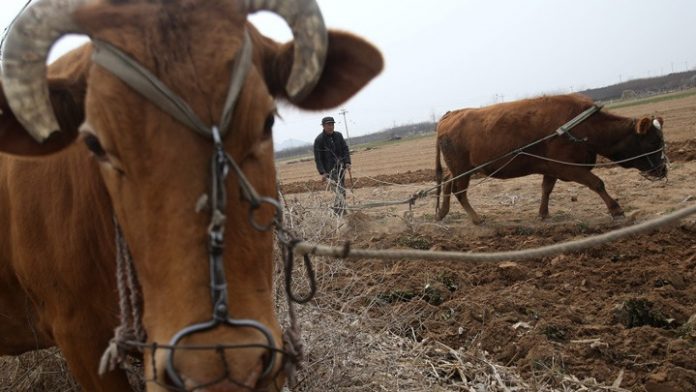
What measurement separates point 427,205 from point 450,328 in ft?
28.2

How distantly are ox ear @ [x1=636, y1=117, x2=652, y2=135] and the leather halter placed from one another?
9838 millimetres

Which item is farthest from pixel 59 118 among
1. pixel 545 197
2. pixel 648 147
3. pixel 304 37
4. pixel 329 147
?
pixel 648 147

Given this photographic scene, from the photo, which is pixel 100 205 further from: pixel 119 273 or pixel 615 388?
pixel 615 388

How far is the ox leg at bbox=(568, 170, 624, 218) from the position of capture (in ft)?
30.5

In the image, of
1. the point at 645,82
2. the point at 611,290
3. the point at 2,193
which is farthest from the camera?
the point at 645,82

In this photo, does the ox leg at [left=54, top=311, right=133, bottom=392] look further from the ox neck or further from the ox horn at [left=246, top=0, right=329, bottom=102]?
the ox neck

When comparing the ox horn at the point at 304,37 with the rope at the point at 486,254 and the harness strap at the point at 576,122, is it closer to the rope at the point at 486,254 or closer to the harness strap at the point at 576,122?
the rope at the point at 486,254

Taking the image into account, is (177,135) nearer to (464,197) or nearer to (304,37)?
(304,37)

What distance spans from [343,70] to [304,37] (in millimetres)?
476

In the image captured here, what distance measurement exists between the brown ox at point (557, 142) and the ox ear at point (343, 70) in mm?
7640

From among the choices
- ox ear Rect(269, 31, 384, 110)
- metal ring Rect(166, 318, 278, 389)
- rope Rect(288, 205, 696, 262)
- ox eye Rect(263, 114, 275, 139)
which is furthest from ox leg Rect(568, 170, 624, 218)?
metal ring Rect(166, 318, 278, 389)

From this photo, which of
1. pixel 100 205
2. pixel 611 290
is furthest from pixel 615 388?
pixel 100 205

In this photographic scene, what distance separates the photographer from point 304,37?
1984mm

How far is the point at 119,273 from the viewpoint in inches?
77.7
